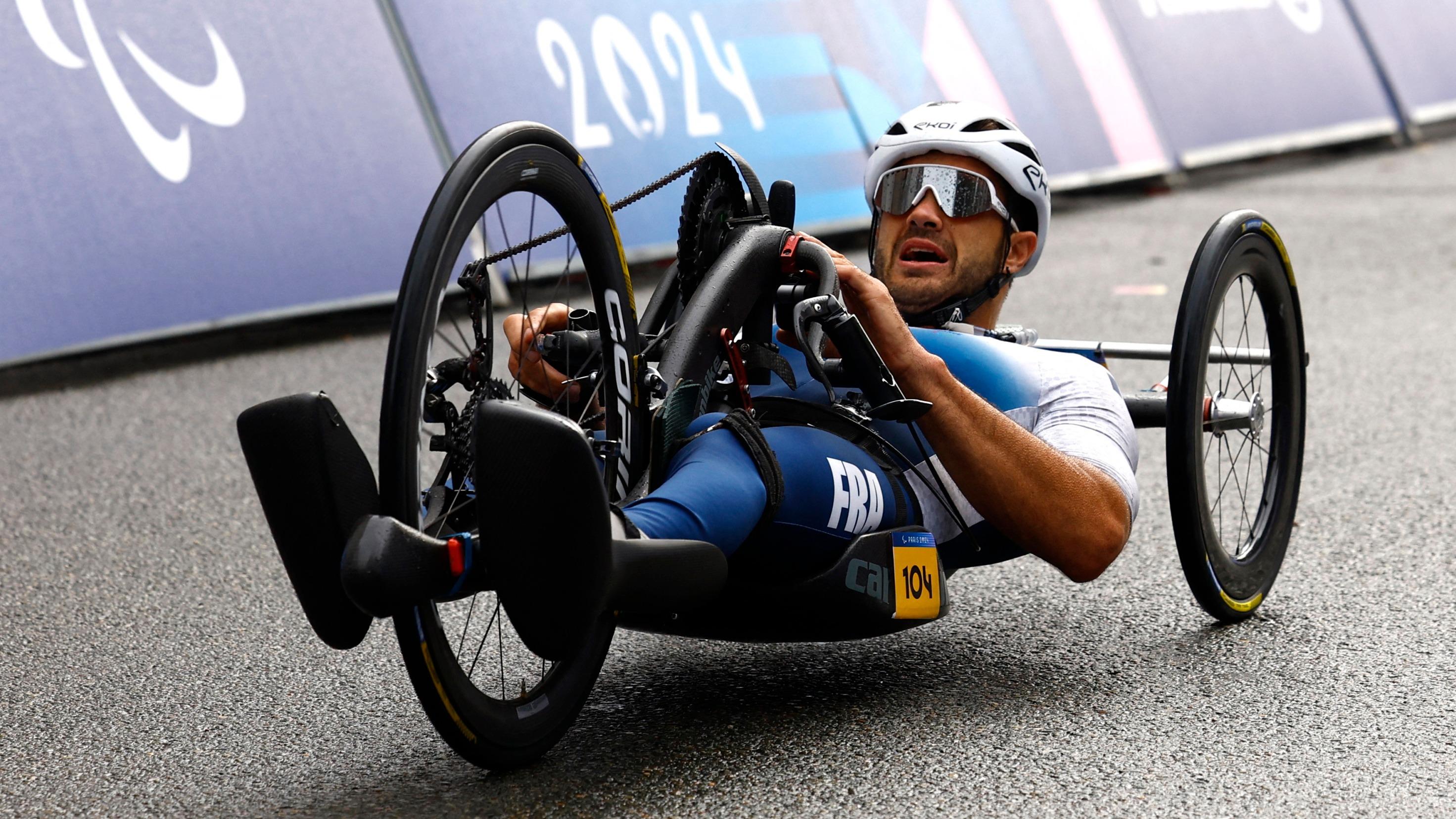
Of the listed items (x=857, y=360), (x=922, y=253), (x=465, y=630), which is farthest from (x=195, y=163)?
(x=857, y=360)

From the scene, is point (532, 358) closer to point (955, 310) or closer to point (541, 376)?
point (541, 376)

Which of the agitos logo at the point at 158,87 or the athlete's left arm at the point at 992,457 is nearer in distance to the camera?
the athlete's left arm at the point at 992,457

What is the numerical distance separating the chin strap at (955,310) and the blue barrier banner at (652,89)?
394 centimetres

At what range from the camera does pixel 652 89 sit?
762 cm

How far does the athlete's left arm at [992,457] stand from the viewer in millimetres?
2656

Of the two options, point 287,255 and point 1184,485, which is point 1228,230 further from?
point 287,255

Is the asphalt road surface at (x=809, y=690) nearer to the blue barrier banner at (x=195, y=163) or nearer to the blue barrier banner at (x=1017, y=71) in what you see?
the blue barrier banner at (x=195, y=163)

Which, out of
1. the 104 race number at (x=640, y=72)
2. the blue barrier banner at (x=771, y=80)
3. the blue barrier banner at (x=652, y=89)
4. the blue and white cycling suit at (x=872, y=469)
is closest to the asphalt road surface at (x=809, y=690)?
the blue and white cycling suit at (x=872, y=469)

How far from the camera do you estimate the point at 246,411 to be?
2.13 m

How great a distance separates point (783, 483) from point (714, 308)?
308mm

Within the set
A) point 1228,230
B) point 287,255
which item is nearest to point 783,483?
point 1228,230

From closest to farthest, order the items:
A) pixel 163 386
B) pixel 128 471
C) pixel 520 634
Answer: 1. pixel 520 634
2. pixel 128 471
3. pixel 163 386

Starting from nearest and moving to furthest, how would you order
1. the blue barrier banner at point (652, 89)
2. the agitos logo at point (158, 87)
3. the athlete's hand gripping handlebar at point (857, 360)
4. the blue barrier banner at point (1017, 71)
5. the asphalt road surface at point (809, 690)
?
→ the asphalt road surface at point (809, 690), the athlete's hand gripping handlebar at point (857, 360), the agitos logo at point (158, 87), the blue barrier banner at point (652, 89), the blue barrier banner at point (1017, 71)

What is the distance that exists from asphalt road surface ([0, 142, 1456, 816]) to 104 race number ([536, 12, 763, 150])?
316 centimetres
